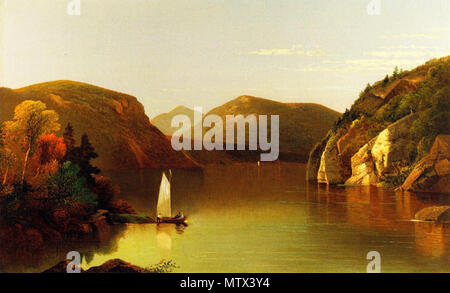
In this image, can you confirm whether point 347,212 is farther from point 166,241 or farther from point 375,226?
point 166,241

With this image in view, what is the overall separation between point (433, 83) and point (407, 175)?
4555mm

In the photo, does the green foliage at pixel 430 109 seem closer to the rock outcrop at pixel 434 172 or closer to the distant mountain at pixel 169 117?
the rock outcrop at pixel 434 172

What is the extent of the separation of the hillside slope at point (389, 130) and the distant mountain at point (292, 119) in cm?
99

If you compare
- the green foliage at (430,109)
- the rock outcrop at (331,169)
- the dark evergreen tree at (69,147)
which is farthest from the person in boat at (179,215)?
the rock outcrop at (331,169)

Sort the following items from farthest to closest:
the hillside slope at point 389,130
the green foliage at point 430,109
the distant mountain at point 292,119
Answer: the hillside slope at point 389,130
the green foliage at point 430,109
the distant mountain at point 292,119

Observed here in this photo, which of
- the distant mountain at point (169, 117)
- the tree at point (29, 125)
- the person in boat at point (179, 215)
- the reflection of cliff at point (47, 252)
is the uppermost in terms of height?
the distant mountain at point (169, 117)

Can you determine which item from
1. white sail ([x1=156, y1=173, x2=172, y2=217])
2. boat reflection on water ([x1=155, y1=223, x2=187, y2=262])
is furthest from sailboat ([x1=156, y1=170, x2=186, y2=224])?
boat reflection on water ([x1=155, y1=223, x2=187, y2=262])

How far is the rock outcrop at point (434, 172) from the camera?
1866 cm

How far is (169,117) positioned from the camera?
54.6 ft

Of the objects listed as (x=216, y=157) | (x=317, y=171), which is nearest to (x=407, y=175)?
(x=317, y=171)

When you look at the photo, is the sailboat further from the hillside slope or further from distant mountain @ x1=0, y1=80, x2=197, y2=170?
the hillside slope

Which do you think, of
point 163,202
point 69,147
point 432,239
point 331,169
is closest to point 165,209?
point 163,202

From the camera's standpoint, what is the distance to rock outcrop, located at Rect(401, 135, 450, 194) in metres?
18.7

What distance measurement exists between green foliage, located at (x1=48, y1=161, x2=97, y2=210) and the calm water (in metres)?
1.33
